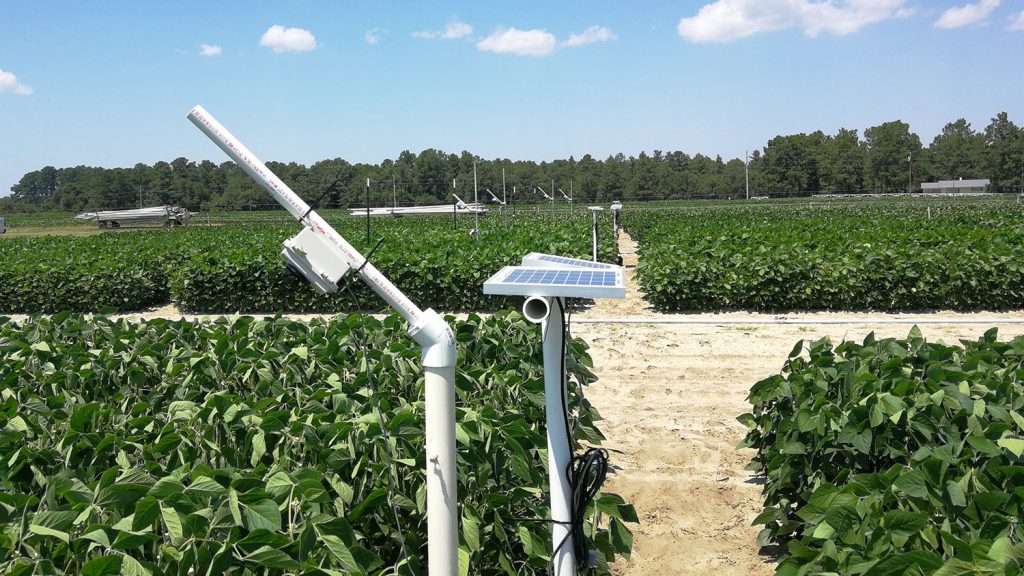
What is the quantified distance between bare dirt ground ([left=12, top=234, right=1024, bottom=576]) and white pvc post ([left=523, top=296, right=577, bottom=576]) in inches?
62.9

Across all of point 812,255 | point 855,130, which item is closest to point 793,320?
point 812,255

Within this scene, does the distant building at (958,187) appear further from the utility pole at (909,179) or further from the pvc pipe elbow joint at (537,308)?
the pvc pipe elbow joint at (537,308)

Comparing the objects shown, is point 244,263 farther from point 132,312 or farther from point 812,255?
point 812,255

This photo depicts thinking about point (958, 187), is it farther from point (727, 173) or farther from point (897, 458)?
point (897, 458)

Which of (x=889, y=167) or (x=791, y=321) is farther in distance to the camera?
(x=889, y=167)

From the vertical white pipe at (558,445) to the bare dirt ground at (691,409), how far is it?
161 centimetres

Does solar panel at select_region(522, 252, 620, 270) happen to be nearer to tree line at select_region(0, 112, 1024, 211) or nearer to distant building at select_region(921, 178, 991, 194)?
tree line at select_region(0, 112, 1024, 211)

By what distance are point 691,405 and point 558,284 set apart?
5216mm

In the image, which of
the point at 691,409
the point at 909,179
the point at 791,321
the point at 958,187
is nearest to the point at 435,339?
the point at 691,409

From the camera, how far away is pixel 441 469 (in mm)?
2201

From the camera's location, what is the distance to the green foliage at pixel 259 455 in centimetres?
218

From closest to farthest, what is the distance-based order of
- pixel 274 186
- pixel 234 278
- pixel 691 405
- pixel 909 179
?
1. pixel 274 186
2. pixel 691 405
3. pixel 234 278
4. pixel 909 179

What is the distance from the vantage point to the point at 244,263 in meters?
13.8

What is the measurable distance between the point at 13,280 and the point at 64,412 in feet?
45.9
